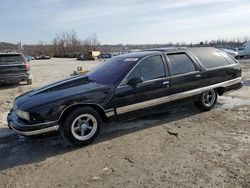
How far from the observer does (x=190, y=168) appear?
165 inches

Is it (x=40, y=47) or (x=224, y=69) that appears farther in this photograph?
(x=40, y=47)

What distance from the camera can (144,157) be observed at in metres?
4.64

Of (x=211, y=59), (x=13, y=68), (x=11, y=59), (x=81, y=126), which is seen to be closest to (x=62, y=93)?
(x=81, y=126)

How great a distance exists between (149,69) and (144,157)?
2.10 m

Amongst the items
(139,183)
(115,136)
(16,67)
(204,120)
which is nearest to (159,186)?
(139,183)

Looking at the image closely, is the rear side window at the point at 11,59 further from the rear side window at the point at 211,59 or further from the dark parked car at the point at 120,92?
the rear side window at the point at 211,59

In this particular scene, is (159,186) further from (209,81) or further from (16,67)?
(16,67)

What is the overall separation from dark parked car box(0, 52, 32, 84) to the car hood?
859cm

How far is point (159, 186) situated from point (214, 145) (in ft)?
5.61

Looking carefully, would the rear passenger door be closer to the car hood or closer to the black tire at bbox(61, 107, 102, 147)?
the car hood

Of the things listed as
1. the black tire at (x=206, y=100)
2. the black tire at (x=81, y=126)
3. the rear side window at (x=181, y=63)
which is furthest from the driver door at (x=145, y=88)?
the black tire at (x=206, y=100)

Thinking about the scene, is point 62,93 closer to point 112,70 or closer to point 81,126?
point 81,126

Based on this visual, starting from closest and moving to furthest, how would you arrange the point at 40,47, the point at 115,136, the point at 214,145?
the point at 214,145 → the point at 115,136 → the point at 40,47

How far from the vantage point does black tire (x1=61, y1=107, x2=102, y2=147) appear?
16.6 ft
